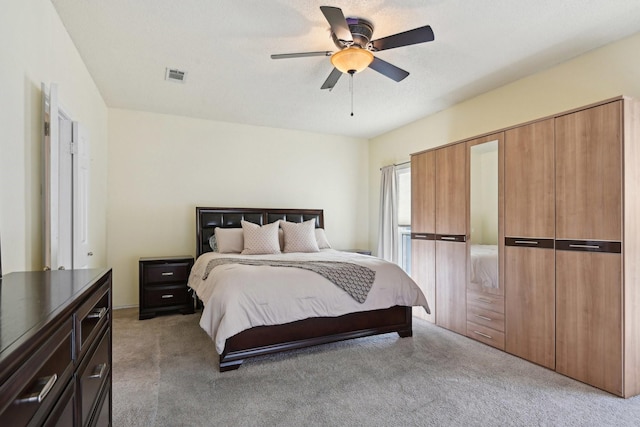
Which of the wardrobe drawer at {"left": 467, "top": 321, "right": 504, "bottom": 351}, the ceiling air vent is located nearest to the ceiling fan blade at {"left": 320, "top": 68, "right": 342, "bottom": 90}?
the ceiling air vent

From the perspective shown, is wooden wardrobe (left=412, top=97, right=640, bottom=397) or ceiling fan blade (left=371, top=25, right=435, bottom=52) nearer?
ceiling fan blade (left=371, top=25, right=435, bottom=52)

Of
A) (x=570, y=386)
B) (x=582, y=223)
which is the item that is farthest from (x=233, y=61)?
(x=570, y=386)

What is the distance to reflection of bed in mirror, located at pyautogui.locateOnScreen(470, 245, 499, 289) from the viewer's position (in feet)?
10.8

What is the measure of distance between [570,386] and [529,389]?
0.34 meters

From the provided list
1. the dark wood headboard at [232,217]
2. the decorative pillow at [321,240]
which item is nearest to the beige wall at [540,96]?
the decorative pillow at [321,240]

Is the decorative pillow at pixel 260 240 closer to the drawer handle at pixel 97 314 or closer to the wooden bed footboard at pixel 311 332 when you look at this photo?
the wooden bed footboard at pixel 311 332

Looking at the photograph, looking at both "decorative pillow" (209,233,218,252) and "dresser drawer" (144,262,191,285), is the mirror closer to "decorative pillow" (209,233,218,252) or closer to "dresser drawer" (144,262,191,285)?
"decorative pillow" (209,233,218,252)

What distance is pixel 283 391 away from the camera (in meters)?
2.41

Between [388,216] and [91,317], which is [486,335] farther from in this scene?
[91,317]

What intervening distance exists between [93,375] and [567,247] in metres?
3.19

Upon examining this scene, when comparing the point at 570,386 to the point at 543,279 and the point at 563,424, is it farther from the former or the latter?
the point at 543,279

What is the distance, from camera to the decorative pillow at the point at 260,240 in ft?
Result: 14.3

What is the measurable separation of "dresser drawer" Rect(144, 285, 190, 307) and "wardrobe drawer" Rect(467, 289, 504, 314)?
3.43 m

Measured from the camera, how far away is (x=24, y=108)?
72.8 inches
